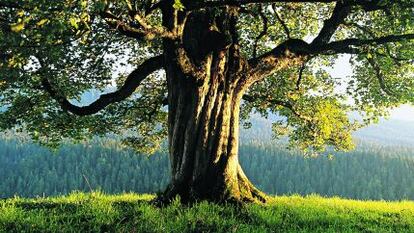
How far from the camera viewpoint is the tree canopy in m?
12.3

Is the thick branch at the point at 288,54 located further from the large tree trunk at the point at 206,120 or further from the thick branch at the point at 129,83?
the thick branch at the point at 129,83

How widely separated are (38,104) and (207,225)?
37.3 feet

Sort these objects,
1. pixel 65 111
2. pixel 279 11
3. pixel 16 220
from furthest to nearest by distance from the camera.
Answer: pixel 279 11 < pixel 65 111 < pixel 16 220

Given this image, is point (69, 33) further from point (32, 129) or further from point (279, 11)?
point (279, 11)

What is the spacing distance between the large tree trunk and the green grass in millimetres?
1379

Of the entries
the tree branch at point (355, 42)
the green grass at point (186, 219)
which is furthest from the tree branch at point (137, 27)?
the tree branch at point (355, 42)

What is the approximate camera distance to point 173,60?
50.7ft

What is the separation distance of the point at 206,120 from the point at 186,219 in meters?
4.96


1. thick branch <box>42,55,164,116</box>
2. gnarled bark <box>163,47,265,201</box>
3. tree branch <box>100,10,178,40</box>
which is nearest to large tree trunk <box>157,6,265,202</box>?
gnarled bark <box>163,47,265,201</box>

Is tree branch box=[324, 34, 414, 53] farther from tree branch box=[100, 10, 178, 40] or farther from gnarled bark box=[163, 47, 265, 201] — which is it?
tree branch box=[100, 10, 178, 40]

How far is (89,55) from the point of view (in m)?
19.8

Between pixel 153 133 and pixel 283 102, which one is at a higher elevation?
pixel 283 102

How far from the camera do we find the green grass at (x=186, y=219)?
10.9m

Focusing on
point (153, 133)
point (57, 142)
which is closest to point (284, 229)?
point (57, 142)
